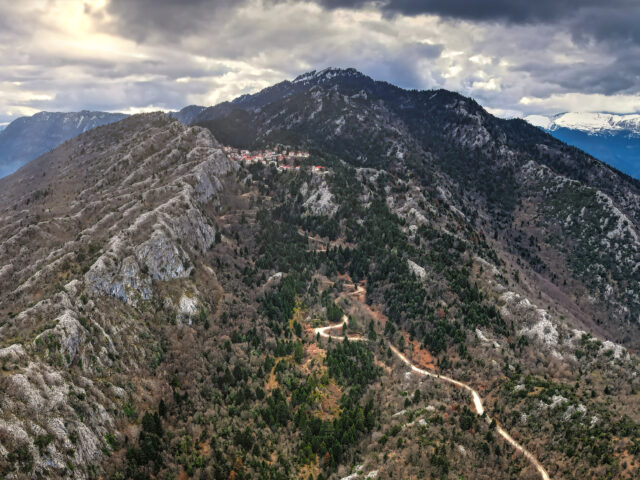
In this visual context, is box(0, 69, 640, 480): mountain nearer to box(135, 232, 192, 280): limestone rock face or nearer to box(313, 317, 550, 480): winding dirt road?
box(313, 317, 550, 480): winding dirt road

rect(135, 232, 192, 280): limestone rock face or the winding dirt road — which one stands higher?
rect(135, 232, 192, 280): limestone rock face

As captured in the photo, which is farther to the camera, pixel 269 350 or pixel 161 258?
pixel 161 258

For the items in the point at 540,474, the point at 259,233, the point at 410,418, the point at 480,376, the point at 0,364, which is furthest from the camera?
the point at 259,233

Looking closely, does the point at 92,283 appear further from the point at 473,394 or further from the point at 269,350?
the point at 473,394

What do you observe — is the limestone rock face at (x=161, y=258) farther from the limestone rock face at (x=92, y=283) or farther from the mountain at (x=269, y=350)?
the mountain at (x=269, y=350)

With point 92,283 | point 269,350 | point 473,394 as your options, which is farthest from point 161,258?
point 473,394

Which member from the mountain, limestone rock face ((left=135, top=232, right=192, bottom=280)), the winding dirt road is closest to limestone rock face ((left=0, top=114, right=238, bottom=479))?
limestone rock face ((left=135, top=232, right=192, bottom=280))

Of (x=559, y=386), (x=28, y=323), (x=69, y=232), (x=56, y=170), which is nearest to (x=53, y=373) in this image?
(x=28, y=323)

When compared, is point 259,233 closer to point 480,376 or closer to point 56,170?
point 480,376
